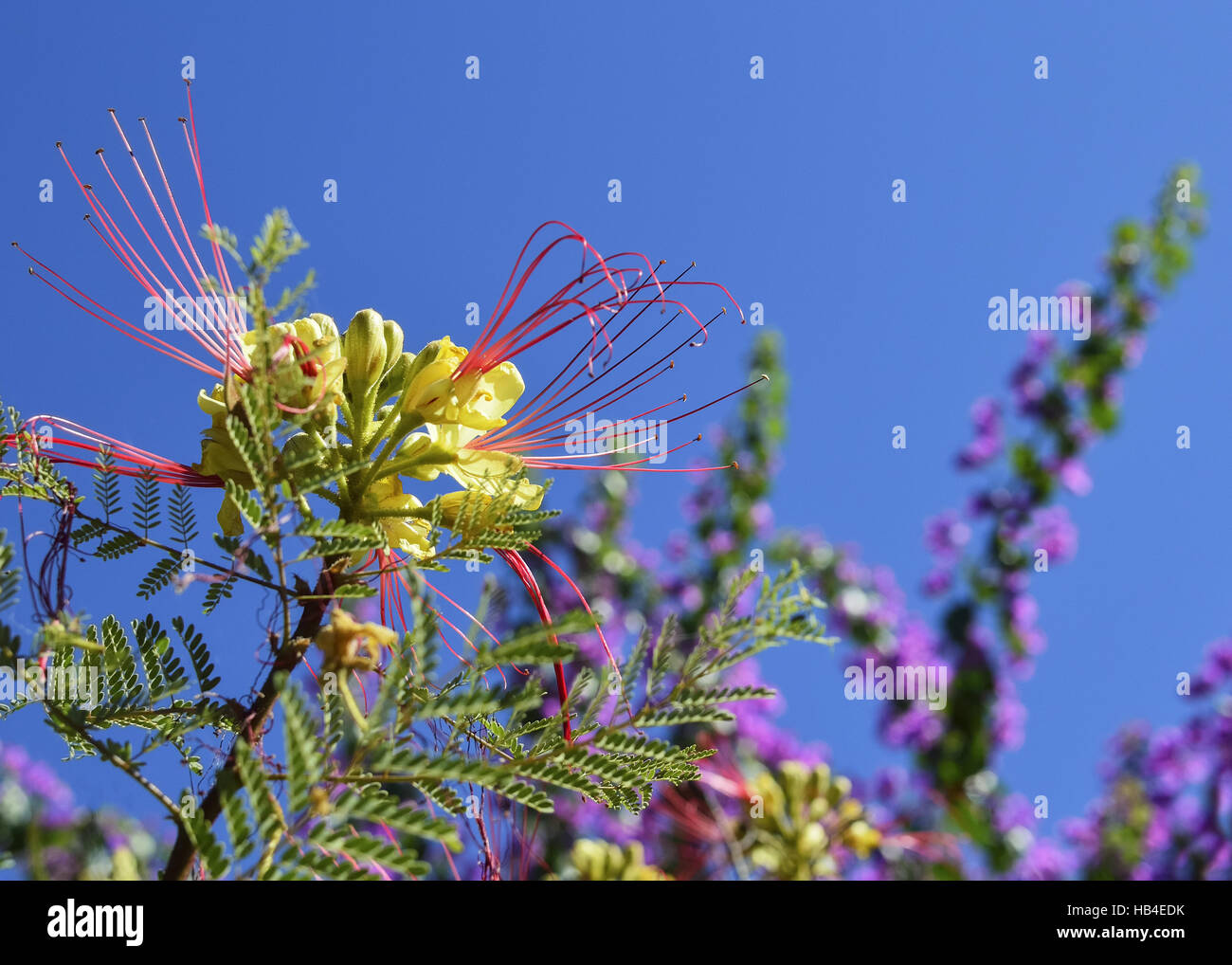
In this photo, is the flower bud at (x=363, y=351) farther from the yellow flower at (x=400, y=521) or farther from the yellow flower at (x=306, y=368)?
the yellow flower at (x=400, y=521)

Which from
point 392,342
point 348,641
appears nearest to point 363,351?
point 392,342

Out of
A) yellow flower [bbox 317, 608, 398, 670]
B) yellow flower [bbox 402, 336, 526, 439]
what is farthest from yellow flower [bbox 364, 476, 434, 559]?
yellow flower [bbox 317, 608, 398, 670]

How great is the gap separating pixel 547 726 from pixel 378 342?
60cm

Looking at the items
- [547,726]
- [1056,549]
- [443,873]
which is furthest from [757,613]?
[1056,549]

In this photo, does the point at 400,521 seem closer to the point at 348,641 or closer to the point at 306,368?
the point at 306,368

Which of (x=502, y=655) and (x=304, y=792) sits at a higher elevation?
(x=502, y=655)

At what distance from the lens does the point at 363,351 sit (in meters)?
1.43

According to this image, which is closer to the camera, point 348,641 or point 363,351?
point 348,641

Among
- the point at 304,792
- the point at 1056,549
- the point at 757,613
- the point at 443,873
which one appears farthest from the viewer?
the point at 1056,549

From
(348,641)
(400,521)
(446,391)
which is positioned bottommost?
(348,641)
